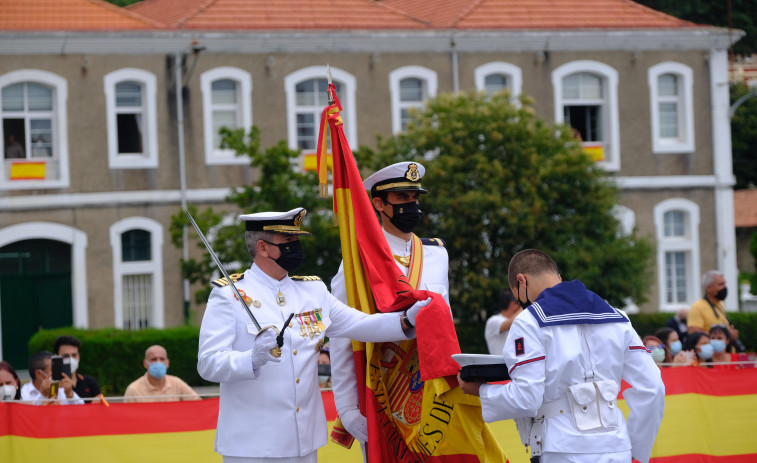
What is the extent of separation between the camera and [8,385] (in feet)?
36.6

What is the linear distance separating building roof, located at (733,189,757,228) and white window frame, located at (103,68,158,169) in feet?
89.1

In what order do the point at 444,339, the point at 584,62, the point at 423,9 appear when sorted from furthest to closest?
the point at 423,9
the point at 584,62
the point at 444,339

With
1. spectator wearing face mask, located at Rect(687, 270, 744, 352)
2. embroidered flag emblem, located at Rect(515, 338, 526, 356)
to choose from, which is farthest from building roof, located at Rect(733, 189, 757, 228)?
embroidered flag emblem, located at Rect(515, 338, 526, 356)

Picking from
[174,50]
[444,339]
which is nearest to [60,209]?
[174,50]

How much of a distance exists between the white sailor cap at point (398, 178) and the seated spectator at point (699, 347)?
581 cm

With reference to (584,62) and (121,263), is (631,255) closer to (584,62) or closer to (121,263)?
(584,62)

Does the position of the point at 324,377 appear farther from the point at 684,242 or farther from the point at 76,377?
the point at 684,242

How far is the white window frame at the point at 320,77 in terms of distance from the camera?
28141 millimetres

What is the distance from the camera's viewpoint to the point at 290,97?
92.5 ft

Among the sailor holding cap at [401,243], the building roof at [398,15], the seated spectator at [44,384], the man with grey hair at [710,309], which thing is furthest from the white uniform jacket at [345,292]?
the building roof at [398,15]

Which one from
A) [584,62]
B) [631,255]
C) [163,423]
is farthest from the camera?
[584,62]

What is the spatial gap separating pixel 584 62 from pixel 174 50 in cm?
1066

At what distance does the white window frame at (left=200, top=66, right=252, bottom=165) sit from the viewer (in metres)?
27.6

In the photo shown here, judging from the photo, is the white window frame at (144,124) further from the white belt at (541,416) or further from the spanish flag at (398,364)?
the white belt at (541,416)
